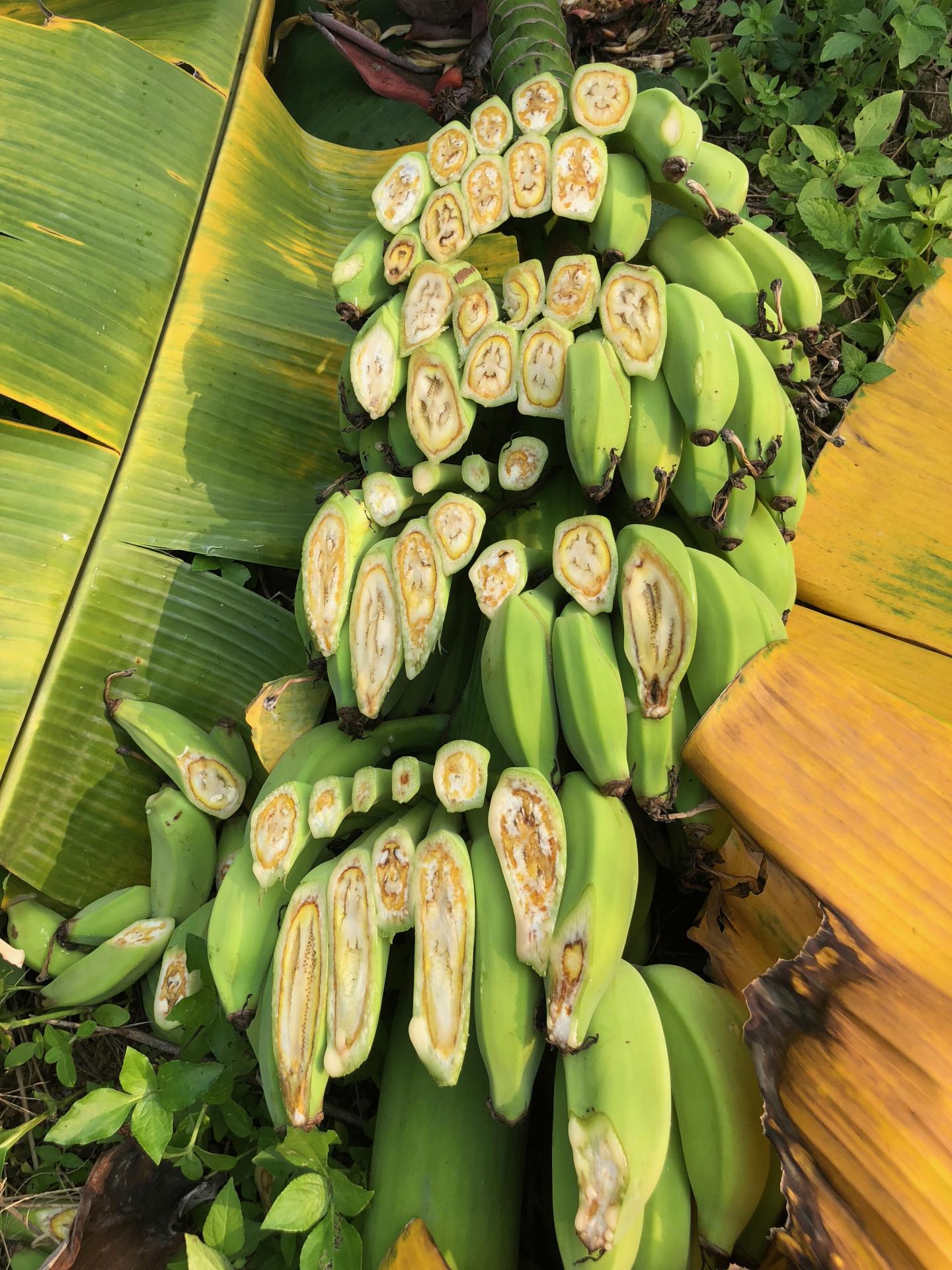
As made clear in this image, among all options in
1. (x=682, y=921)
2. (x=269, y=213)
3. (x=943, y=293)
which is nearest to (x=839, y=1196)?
(x=682, y=921)

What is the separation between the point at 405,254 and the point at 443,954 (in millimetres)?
749

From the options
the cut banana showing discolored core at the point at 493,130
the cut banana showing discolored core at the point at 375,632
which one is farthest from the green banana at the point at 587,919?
the cut banana showing discolored core at the point at 493,130

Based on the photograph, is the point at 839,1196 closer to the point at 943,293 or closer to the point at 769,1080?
the point at 769,1080

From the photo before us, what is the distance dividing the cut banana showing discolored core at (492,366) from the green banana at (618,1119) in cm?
60

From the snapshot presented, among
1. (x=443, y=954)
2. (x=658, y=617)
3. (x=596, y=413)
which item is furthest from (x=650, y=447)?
(x=443, y=954)

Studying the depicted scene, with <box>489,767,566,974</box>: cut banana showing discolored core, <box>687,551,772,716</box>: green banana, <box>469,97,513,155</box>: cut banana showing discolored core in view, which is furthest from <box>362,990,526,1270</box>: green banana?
<box>469,97,513,155</box>: cut banana showing discolored core

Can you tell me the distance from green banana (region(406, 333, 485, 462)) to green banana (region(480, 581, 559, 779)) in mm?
206

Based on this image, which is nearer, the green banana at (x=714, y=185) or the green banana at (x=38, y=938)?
the green banana at (x=714, y=185)

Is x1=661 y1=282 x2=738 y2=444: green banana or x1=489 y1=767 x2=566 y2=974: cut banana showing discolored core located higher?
x1=661 y1=282 x2=738 y2=444: green banana

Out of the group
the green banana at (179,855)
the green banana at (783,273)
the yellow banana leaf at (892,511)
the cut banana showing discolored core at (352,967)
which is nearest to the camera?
the cut banana showing discolored core at (352,967)

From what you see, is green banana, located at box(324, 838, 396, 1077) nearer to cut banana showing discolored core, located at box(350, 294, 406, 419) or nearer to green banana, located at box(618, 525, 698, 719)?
green banana, located at box(618, 525, 698, 719)

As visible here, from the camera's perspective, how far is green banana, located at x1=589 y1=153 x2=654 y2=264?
3.09 feet

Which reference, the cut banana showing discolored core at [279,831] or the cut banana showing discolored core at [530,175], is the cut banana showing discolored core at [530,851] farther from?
the cut banana showing discolored core at [530,175]

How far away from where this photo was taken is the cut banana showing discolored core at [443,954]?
741mm
